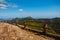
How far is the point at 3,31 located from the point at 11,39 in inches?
41.3

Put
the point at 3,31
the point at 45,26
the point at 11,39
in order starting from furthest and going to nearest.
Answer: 1. the point at 45,26
2. the point at 3,31
3. the point at 11,39

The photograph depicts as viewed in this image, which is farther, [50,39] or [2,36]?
[50,39]

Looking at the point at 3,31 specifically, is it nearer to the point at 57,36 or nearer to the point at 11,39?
the point at 11,39

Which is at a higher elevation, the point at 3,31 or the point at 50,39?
the point at 3,31

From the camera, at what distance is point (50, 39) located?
33.6ft

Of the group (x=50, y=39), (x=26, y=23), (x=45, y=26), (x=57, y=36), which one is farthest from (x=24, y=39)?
(x=26, y=23)

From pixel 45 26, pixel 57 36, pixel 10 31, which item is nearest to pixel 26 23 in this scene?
pixel 45 26

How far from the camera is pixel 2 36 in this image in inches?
246

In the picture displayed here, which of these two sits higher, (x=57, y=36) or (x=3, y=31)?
(x=3, y=31)

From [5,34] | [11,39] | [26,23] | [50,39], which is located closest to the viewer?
[11,39]

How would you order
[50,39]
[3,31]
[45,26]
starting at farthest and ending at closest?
[45,26] → [50,39] → [3,31]

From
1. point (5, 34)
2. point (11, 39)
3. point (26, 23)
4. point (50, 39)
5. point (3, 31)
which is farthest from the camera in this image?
point (26, 23)

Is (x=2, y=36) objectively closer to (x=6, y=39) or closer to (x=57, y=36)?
(x=6, y=39)

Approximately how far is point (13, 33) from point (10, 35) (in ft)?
0.94
